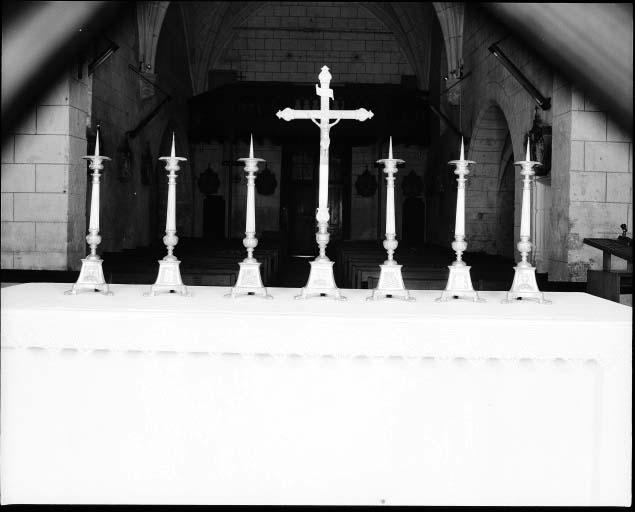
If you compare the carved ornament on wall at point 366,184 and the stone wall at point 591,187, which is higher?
the carved ornament on wall at point 366,184

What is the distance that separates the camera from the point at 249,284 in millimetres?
2785

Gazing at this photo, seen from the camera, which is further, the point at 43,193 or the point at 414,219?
the point at 414,219

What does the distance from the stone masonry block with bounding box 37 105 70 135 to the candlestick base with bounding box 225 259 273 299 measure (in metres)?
5.10

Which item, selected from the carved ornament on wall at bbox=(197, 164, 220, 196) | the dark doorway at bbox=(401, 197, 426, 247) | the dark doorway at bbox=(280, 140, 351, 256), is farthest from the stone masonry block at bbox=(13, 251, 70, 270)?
the dark doorway at bbox=(401, 197, 426, 247)

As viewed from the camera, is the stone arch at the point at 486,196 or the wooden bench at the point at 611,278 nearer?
the wooden bench at the point at 611,278

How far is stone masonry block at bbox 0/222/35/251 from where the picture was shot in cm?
698

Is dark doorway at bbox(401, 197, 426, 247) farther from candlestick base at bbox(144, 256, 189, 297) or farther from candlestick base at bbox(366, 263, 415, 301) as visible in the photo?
candlestick base at bbox(144, 256, 189, 297)

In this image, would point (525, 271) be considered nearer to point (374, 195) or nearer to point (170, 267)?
point (170, 267)

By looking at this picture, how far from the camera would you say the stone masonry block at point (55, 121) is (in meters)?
7.07

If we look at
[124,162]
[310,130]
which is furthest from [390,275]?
[310,130]

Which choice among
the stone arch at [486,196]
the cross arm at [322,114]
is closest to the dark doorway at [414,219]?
the stone arch at [486,196]

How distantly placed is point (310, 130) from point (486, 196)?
16.4 ft

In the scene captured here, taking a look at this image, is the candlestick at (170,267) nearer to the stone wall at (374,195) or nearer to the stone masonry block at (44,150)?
the stone masonry block at (44,150)

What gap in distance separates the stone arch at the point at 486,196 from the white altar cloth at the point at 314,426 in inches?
394
